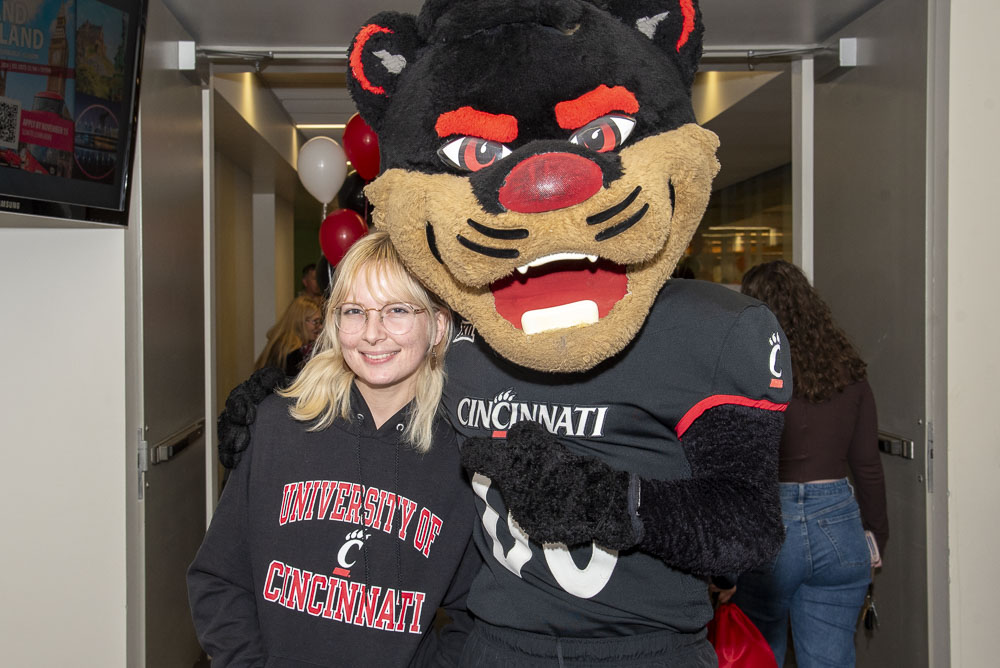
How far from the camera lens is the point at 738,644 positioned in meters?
1.86

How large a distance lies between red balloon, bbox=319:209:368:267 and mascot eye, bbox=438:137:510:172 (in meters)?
2.47

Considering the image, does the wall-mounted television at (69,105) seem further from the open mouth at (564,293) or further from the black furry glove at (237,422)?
the open mouth at (564,293)

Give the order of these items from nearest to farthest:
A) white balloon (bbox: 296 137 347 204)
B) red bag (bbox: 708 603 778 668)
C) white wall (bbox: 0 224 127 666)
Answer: red bag (bbox: 708 603 778 668) → white wall (bbox: 0 224 127 666) → white balloon (bbox: 296 137 347 204)

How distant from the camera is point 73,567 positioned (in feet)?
8.96

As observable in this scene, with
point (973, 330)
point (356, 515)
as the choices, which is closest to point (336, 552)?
A: point (356, 515)

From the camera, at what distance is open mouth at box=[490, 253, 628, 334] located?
1.21 m

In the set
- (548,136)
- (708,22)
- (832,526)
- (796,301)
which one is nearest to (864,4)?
(708,22)

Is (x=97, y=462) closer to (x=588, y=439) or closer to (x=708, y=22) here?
(x=588, y=439)

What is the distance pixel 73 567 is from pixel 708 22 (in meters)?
3.18

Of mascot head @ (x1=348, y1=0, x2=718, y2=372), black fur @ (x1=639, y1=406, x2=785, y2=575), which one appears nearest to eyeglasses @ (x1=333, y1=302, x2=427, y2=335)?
mascot head @ (x1=348, y1=0, x2=718, y2=372)

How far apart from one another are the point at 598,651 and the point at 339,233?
2.73 metres

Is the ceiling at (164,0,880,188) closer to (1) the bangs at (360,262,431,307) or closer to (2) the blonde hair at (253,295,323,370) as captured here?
(2) the blonde hair at (253,295,323,370)

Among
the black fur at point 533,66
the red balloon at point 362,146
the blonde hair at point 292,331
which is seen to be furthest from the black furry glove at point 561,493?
the blonde hair at point 292,331

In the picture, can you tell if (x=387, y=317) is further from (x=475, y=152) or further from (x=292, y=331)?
(x=292, y=331)
